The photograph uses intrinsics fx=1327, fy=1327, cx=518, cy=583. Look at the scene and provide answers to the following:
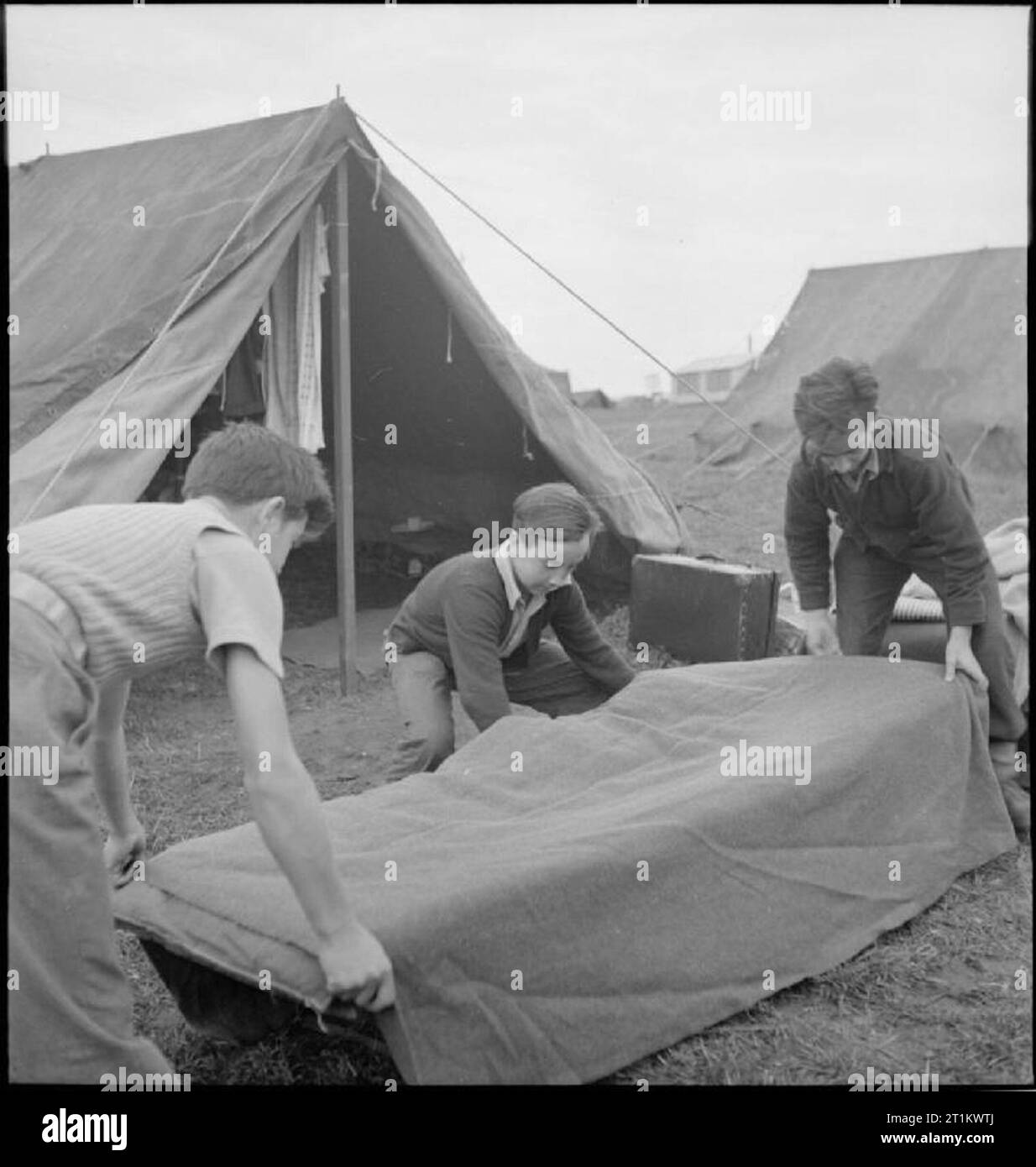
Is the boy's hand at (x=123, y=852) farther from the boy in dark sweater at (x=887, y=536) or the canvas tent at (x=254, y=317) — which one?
the canvas tent at (x=254, y=317)

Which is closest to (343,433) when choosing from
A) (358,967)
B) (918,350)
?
(358,967)

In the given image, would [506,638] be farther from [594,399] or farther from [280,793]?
[594,399]

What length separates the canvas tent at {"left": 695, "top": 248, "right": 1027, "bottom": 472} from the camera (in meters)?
13.0

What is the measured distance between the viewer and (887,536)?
13.1ft

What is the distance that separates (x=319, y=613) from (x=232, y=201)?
237 cm

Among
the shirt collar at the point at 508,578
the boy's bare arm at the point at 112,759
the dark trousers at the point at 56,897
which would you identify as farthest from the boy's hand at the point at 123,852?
the shirt collar at the point at 508,578

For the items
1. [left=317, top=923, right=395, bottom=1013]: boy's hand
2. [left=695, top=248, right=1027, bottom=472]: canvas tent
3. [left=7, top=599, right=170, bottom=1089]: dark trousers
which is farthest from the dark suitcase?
[left=695, top=248, right=1027, bottom=472]: canvas tent

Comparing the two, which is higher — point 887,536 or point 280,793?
point 887,536

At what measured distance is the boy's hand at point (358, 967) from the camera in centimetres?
216

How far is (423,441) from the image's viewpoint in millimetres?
8555

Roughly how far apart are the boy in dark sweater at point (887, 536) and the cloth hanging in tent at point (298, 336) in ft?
9.42

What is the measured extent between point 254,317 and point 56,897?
415cm

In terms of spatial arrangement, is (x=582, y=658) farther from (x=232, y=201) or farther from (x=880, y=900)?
(x=232, y=201)
